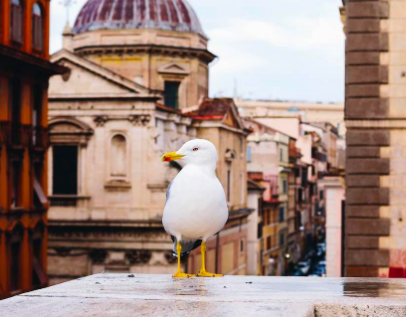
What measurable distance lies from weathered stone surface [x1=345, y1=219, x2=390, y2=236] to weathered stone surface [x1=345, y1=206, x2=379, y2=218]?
0.32ft

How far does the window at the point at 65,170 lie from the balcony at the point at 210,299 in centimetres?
4081

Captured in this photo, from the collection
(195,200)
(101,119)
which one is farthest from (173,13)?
(195,200)

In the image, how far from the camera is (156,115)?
5150 cm

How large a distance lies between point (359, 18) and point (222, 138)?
37.7 meters

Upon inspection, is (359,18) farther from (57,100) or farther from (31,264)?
(57,100)

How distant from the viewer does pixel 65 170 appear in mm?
52625

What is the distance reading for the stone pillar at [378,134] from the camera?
2234 cm

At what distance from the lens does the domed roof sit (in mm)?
60719

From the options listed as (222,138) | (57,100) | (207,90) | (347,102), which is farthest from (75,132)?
(347,102)

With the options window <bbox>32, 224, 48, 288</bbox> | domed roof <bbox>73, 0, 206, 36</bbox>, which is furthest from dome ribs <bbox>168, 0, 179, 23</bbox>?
window <bbox>32, 224, 48, 288</bbox>

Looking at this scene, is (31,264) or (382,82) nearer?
(382,82)

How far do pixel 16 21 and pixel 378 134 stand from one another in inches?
697

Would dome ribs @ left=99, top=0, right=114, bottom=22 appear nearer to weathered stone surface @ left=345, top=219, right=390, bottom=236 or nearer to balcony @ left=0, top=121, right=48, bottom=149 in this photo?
balcony @ left=0, top=121, right=48, bottom=149

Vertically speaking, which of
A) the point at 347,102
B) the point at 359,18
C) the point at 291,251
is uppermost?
the point at 359,18
